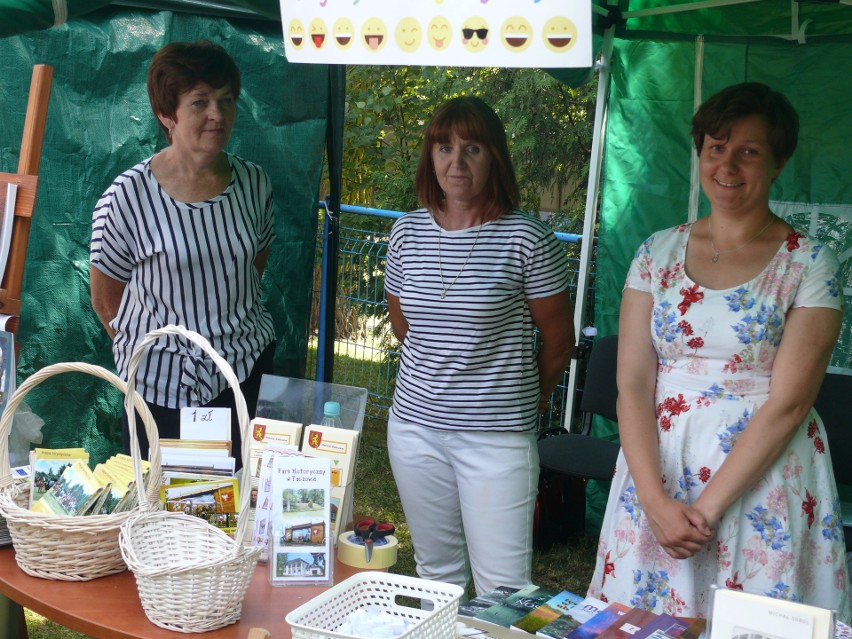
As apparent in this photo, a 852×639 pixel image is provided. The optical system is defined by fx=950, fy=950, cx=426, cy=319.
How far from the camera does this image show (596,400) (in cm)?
426

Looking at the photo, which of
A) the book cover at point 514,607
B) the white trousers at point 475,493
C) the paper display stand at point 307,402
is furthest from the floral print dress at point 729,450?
the paper display stand at point 307,402

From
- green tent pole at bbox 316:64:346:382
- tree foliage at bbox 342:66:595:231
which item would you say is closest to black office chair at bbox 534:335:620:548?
green tent pole at bbox 316:64:346:382

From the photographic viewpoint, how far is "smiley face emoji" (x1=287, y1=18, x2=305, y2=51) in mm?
1969

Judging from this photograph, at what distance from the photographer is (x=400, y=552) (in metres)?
4.33

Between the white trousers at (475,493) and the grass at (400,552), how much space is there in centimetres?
139

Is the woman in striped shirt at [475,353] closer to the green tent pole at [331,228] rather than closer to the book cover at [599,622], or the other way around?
the book cover at [599,622]

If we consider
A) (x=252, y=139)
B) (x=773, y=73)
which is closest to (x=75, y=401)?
(x=252, y=139)

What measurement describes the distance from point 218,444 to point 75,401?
213 centimetres

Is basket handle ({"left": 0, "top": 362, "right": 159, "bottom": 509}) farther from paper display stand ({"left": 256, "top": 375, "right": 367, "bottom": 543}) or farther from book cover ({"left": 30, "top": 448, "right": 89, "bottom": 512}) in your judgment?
paper display stand ({"left": 256, "top": 375, "right": 367, "bottom": 543})

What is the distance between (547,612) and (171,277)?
5.30ft

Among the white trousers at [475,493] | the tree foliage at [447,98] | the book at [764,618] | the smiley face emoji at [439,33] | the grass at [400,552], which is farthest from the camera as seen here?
the tree foliage at [447,98]

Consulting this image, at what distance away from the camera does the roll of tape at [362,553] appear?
2.12 m

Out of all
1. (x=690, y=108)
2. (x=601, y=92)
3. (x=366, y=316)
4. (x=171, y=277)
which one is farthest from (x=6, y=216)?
(x=366, y=316)

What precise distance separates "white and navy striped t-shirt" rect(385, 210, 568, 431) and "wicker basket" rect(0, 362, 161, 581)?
2.95 ft
